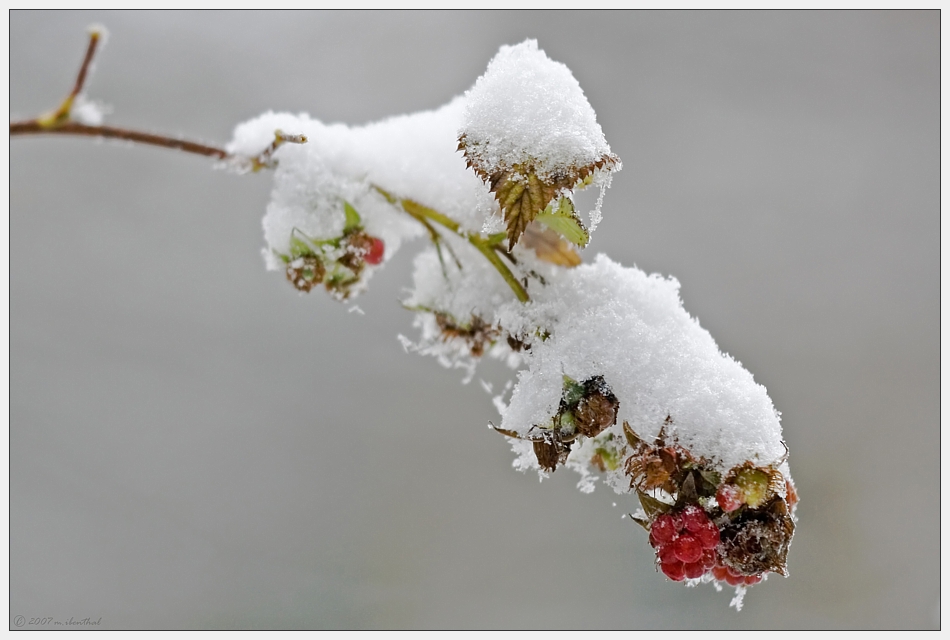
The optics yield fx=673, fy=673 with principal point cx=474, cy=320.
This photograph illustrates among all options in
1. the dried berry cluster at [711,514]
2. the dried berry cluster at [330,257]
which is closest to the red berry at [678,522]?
the dried berry cluster at [711,514]

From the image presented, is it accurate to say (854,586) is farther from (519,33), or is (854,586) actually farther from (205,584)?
(519,33)

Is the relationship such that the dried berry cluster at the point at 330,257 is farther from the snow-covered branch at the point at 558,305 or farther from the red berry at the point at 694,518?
the red berry at the point at 694,518

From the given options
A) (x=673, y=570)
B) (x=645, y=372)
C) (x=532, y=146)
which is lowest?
(x=673, y=570)

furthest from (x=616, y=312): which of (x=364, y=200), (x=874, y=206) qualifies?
(x=874, y=206)

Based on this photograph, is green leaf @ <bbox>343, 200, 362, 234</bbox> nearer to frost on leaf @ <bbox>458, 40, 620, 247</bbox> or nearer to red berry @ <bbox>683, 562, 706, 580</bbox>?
frost on leaf @ <bbox>458, 40, 620, 247</bbox>

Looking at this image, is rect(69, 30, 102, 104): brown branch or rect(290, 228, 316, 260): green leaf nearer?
rect(69, 30, 102, 104): brown branch

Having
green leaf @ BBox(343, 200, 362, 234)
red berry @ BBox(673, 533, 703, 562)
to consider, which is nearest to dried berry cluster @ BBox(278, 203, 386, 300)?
green leaf @ BBox(343, 200, 362, 234)

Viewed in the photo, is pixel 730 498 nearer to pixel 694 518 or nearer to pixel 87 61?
pixel 694 518

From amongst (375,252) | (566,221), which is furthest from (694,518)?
(375,252)
